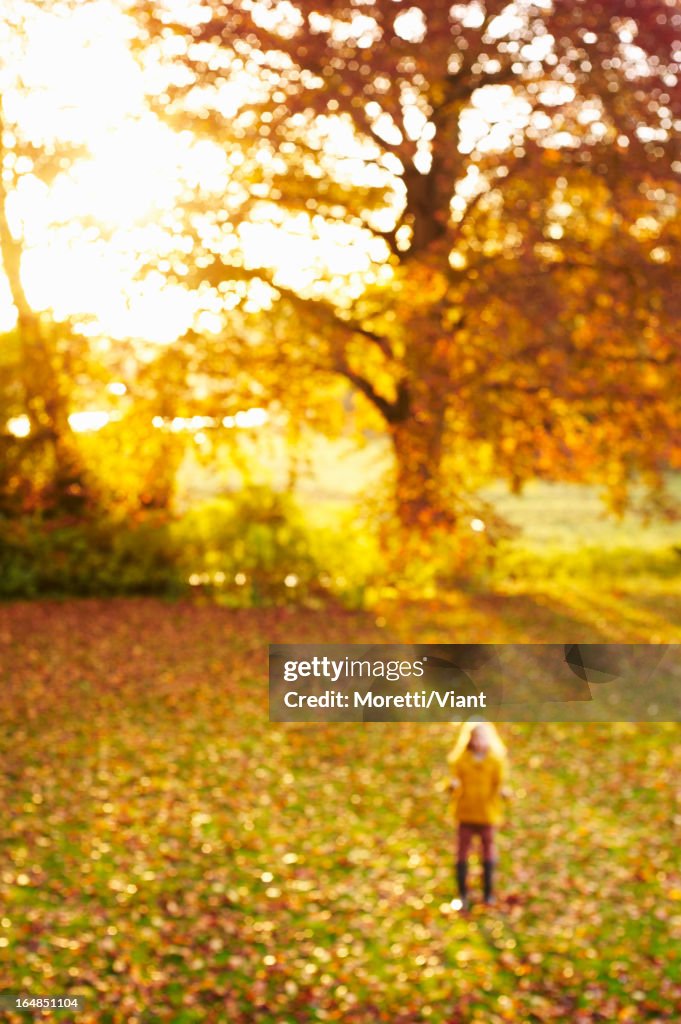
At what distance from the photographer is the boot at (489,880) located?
766 centimetres

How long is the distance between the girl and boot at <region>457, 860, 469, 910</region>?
0.23 feet

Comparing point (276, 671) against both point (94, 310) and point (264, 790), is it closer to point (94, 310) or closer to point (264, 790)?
point (264, 790)

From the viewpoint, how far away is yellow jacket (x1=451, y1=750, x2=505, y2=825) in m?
7.19

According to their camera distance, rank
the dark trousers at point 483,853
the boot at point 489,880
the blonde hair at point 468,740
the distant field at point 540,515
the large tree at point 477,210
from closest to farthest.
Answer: the blonde hair at point 468,740
the dark trousers at point 483,853
the boot at point 489,880
the large tree at point 477,210
the distant field at point 540,515

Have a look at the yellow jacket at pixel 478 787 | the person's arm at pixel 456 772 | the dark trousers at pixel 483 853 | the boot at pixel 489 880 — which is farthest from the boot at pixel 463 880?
the person's arm at pixel 456 772

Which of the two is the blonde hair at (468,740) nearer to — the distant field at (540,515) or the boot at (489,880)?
the boot at (489,880)

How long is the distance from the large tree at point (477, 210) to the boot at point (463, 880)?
4.64 metres

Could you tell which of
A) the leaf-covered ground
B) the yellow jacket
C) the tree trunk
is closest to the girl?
the yellow jacket

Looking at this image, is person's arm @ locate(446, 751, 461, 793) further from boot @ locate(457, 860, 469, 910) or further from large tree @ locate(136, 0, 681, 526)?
large tree @ locate(136, 0, 681, 526)

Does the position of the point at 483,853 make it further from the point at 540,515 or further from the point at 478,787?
the point at 540,515

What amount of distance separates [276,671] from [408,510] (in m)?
3.44

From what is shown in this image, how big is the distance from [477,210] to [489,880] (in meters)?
8.11

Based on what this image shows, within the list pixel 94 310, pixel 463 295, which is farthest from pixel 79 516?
pixel 463 295

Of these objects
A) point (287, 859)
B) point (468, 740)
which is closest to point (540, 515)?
point (287, 859)
